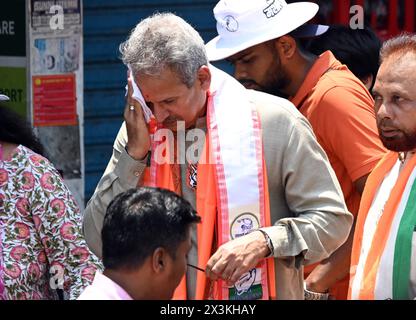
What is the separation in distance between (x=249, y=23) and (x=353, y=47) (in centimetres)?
91

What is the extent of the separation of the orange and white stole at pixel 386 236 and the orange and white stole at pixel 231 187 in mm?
363

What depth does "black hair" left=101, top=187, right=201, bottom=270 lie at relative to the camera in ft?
12.2

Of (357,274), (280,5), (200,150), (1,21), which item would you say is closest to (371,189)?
(357,274)

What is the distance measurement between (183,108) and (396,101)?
2.64 feet

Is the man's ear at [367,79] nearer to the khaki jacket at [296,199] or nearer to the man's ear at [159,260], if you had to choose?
the khaki jacket at [296,199]

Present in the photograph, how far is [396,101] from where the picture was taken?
465cm

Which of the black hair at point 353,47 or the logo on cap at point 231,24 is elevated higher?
the logo on cap at point 231,24

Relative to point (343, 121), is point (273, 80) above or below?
above

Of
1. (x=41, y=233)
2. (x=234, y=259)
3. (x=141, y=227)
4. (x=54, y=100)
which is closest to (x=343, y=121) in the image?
(x=234, y=259)

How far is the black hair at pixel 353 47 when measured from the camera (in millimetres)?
6188

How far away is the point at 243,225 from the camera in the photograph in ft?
15.1

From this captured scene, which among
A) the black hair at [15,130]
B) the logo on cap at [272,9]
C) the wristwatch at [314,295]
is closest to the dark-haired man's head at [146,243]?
the black hair at [15,130]

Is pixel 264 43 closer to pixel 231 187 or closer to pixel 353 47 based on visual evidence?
pixel 353 47

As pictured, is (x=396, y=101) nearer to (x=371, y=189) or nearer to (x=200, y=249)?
(x=371, y=189)
